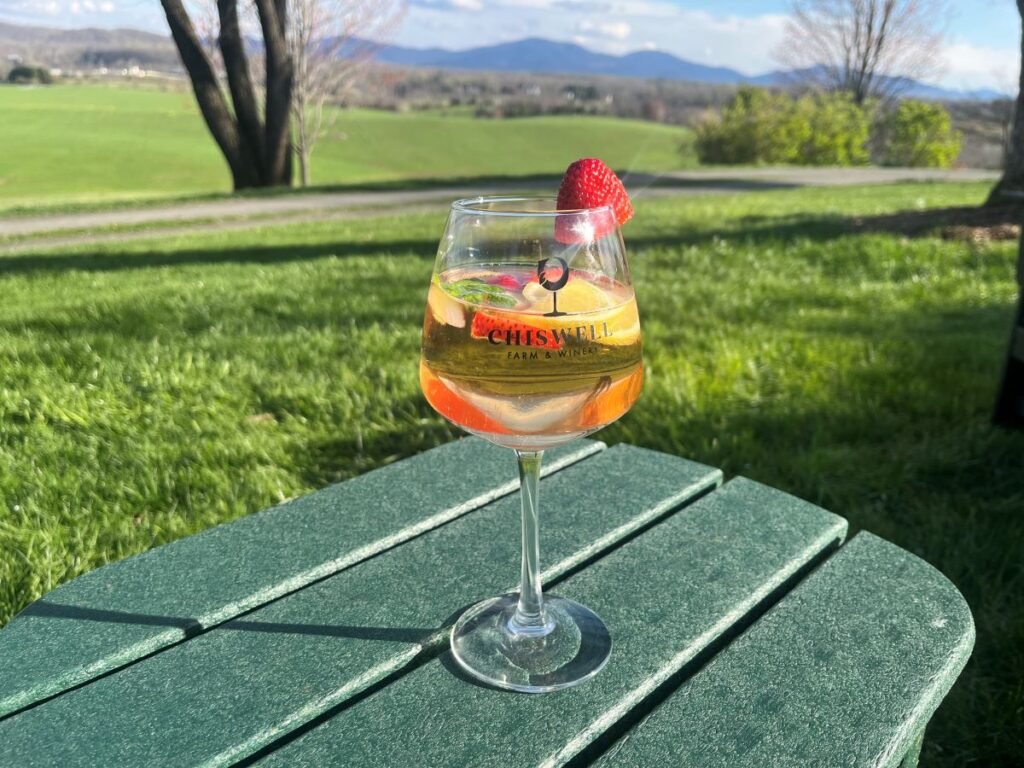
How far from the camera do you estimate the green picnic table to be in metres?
1.08

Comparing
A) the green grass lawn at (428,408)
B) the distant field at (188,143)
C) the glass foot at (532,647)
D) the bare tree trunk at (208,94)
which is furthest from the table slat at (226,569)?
the distant field at (188,143)

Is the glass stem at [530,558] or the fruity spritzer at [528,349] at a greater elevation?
the fruity spritzer at [528,349]

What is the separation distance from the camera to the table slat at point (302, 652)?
1.06 meters

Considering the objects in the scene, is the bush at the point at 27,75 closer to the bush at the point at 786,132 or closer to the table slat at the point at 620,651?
the bush at the point at 786,132

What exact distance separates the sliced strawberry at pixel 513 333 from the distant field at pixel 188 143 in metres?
29.3

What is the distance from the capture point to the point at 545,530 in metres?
1.62

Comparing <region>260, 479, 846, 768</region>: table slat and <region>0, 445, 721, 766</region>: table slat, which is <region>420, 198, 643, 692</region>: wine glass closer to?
<region>260, 479, 846, 768</region>: table slat

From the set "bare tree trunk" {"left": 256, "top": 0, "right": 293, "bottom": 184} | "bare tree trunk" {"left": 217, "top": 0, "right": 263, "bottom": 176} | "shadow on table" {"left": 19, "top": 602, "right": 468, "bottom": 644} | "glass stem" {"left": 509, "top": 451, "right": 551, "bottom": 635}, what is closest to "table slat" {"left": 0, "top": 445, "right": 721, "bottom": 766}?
"shadow on table" {"left": 19, "top": 602, "right": 468, "bottom": 644}

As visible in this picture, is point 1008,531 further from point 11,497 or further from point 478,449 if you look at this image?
point 11,497

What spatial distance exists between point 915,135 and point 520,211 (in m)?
44.4

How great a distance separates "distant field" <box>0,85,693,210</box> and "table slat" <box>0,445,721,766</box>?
28.9 m

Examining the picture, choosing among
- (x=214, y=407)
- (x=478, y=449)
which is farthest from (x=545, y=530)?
(x=214, y=407)

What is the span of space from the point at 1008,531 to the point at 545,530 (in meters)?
1.95

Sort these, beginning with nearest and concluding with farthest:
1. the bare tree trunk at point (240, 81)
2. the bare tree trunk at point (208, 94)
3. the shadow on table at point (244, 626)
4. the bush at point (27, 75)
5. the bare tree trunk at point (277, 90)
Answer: the shadow on table at point (244, 626) < the bare tree trunk at point (208, 94) < the bare tree trunk at point (240, 81) < the bare tree trunk at point (277, 90) < the bush at point (27, 75)
